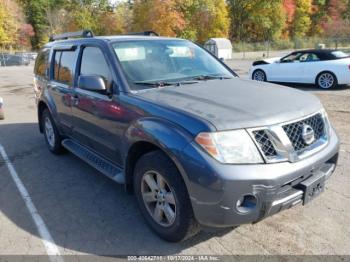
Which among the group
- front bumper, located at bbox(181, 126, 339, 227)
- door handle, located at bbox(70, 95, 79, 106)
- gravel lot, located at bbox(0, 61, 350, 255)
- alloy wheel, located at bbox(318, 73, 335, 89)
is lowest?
gravel lot, located at bbox(0, 61, 350, 255)

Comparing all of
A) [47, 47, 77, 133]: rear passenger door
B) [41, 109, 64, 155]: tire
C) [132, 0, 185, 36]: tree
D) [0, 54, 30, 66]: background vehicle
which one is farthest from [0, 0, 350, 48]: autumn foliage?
[47, 47, 77, 133]: rear passenger door

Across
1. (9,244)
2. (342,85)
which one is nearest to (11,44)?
(342,85)

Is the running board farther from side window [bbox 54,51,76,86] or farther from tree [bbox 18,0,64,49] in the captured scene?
tree [bbox 18,0,64,49]

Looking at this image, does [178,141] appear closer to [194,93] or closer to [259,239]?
[194,93]

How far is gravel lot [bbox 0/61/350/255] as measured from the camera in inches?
126

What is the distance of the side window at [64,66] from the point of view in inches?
189

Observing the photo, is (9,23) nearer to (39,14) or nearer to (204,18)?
(39,14)

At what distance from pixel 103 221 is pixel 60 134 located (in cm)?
234

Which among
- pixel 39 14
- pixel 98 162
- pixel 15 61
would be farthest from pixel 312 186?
pixel 39 14

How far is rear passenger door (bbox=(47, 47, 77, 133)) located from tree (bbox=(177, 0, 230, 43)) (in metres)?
41.9

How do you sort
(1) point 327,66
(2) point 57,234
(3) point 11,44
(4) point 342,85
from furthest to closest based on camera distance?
(3) point 11,44, (4) point 342,85, (1) point 327,66, (2) point 57,234

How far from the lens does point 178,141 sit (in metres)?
2.85

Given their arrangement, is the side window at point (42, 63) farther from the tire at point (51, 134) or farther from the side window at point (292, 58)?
the side window at point (292, 58)

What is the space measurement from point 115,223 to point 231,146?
1.65 metres
